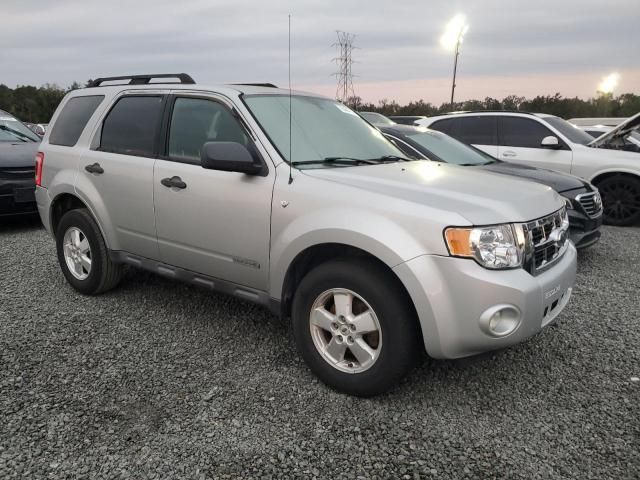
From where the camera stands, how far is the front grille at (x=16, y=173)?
6832 mm

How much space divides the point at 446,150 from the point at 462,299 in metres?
4.19

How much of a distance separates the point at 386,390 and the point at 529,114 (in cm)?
687

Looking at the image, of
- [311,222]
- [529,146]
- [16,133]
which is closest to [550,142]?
[529,146]

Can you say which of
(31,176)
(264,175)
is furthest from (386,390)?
(31,176)

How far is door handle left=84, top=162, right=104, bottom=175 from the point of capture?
4098mm

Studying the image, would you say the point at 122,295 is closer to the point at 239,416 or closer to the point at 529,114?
the point at 239,416

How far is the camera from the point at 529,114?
27.3 feet

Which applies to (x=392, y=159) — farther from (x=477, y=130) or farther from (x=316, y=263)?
(x=477, y=130)

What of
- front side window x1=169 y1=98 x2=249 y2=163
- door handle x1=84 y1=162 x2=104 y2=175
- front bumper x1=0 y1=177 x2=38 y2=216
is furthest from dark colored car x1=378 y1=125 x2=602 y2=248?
front bumper x1=0 y1=177 x2=38 y2=216

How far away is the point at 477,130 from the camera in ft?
28.2

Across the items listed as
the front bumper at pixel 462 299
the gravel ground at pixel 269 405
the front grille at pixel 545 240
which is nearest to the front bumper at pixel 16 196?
the gravel ground at pixel 269 405

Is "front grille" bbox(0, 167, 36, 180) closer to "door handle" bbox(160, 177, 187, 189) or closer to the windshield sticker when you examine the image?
"door handle" bbox(160, 177, 187, 189)

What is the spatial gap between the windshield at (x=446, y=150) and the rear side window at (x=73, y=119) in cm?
353

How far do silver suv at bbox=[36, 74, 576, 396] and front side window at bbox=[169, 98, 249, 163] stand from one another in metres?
0.01
